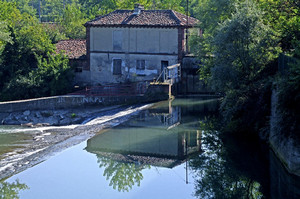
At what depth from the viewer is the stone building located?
39094mm

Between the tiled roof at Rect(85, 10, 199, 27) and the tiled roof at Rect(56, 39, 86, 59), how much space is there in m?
3.05

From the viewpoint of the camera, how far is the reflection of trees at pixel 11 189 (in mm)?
18016

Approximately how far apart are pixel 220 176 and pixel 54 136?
1154 centimetres

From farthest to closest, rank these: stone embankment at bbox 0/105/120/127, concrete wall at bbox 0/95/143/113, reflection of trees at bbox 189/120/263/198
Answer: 1. concrete wall at bbox 0/95/143/113
2. stone embankment at bbox 0/105/120/127
3. reflection of trees at bbox 189/120/263/198

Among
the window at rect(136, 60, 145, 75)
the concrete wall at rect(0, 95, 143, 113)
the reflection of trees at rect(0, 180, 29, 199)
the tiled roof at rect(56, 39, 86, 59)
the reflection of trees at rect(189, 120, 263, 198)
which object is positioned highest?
the tiled roof at rect(56, 39, 86, 59)

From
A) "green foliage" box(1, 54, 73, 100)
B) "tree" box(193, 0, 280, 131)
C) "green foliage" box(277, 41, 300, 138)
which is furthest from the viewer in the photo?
"green foliage" box(1, 54, 73, 100)

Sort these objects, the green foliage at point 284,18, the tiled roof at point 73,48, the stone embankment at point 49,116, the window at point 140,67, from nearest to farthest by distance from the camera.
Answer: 1. the green foliage at point 284,18
2. the stone embankment at point 49,116
3. the window at point 140,67
4. the tiled roof at point 73,48

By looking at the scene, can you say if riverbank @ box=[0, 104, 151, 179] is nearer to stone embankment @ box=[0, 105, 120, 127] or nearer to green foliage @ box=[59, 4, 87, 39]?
stone embankment @ box=[0, 105, 120, 127]

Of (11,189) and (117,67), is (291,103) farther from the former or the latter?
(117,67)

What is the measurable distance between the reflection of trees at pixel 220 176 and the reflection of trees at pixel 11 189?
701 centimetres

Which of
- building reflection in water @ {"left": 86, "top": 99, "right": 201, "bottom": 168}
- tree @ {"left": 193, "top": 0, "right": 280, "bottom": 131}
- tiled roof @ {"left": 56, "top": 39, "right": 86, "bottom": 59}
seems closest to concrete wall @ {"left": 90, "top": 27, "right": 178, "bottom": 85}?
tiled roof @ {"left": 56, "top": 39, "right": 86, "bottom": 59}

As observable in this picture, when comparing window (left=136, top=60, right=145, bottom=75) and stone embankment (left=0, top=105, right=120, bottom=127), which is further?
window (left=136, top=60, right=145, bottom=75)

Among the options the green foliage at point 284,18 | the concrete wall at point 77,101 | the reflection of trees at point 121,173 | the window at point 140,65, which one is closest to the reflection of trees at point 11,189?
the reflection of trees at point 121,173

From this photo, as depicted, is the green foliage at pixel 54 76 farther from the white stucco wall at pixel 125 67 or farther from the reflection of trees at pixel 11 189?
the reflection of trees at pixel 11 189
